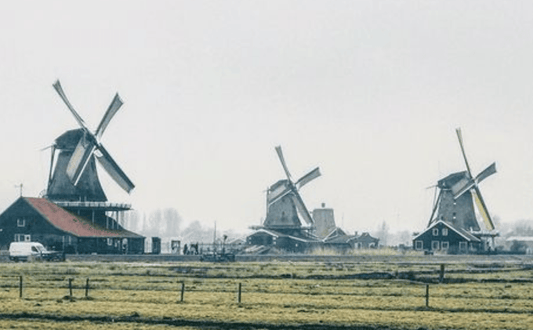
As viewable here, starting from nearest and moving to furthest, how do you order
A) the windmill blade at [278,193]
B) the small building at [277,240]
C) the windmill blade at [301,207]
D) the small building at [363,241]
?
the small building at [277,240] < the windmill blade at [278,193] < the windmill blade at [301,207] < the small building at [363,241]

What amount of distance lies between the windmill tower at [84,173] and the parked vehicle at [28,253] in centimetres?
1837

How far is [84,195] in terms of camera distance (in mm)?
99188

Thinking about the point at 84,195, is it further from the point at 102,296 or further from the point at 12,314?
the point at 12,314

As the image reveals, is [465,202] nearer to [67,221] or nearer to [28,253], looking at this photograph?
[67,221]

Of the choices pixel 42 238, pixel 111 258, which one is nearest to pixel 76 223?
pixel 42 238

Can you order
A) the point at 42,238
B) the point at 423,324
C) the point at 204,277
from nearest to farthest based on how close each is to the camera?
the point at 423,324 < the point at 204,277 < the point at 42,238

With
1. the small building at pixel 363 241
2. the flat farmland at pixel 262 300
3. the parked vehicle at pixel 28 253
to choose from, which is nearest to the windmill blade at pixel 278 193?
the small building at pixel 363 241

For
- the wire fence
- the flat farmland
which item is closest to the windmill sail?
the flat farmland

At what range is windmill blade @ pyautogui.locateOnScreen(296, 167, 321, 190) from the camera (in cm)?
12838

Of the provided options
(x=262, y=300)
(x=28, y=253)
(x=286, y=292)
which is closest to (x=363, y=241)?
(x=28, y=253)

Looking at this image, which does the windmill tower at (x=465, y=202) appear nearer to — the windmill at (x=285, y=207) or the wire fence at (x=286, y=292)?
the windmill at (x=285, y=207)

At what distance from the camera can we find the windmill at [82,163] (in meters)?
97.5

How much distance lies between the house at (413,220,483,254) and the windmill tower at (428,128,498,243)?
2.10 metres

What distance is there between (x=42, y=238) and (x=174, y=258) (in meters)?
16.8
